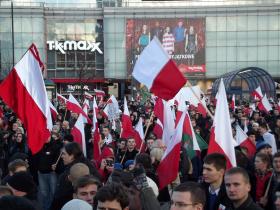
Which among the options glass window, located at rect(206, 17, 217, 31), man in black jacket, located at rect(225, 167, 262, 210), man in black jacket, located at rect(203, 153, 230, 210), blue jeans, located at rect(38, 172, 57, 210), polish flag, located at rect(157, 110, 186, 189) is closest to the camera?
Answer: man in black jacket, located at rect(225, 167, 262, 210)

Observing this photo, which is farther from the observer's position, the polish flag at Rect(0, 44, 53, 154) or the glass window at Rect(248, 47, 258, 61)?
the glass window at Rect(248, 47, 258, 61)

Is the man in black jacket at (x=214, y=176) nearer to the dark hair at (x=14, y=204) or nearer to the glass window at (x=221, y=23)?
the dark hair at (x=14, y=204)

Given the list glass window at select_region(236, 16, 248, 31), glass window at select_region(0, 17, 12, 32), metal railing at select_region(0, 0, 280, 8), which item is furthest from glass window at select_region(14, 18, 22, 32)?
glass window at select_region(236, 16, 248, 31)

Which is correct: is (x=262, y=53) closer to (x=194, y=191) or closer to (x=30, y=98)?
(x=30, y=98)

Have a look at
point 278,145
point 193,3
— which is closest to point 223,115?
point 278,145

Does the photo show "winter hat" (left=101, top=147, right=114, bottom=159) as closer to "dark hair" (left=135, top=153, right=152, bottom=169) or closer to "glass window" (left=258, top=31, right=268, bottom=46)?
"dark hair" (left=135, top=153, right=152, bottom=169)

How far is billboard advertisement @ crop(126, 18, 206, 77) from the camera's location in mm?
61500

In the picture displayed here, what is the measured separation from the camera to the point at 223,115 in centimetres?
733

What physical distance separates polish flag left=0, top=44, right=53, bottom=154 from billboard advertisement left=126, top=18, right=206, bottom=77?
2063 inches

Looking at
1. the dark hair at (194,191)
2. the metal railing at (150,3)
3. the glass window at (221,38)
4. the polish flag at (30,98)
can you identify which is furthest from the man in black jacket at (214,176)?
the metal railing at (150,3)

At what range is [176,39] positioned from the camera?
61.9 m

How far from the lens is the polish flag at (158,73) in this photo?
7941 mm

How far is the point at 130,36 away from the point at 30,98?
5444 cm

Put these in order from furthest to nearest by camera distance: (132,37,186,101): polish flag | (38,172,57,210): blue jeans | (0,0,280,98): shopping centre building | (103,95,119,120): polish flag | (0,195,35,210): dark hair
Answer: (0,0,280,98): shopping centre building → (103,95,119,120): polish flag → (38,172,57,210): blue jeans → (132,37,186,101): polish flag → (0,195,35,210): dark hair
